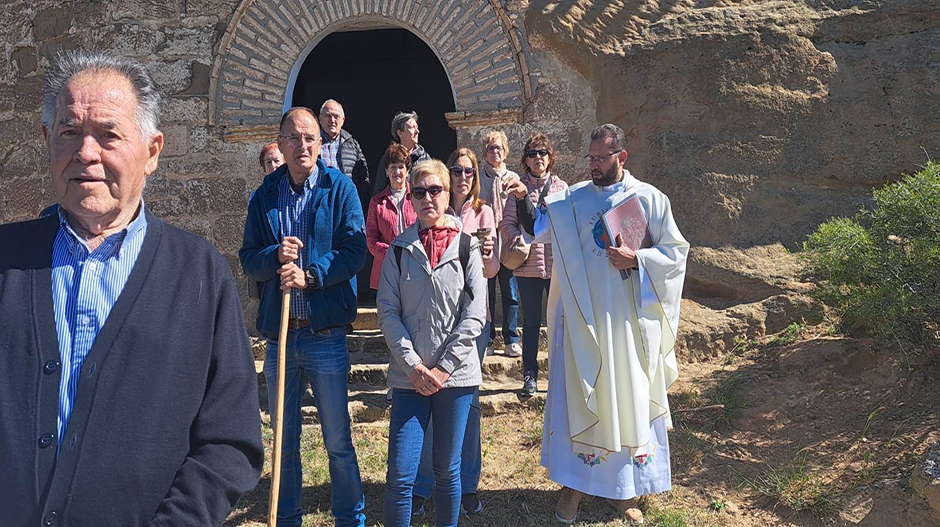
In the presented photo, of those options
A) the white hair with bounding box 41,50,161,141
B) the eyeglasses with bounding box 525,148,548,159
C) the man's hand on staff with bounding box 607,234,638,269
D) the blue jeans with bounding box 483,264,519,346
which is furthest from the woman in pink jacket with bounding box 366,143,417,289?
the white hair with bounding box 41,50,161,141

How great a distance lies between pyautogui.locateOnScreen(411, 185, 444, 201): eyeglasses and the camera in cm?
365

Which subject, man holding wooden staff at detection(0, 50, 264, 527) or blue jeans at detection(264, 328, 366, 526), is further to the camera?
blue jeans at detection(264, 328, 366, 526)

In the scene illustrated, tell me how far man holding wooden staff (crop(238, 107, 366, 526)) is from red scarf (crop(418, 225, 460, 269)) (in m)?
0.30

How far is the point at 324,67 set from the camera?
10516 millimetres

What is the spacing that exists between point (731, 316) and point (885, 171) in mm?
1761

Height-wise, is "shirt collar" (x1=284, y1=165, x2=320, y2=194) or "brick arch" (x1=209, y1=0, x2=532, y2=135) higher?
"brick arch" (x1=209, y1=0, x2=532, y2=135)

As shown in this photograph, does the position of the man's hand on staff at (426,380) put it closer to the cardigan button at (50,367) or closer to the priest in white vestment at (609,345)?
the priest in white vestment at (609,345)

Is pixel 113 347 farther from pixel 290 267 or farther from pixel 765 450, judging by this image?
pixel 765 450

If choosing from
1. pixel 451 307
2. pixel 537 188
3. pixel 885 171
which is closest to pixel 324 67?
pixel 537 188

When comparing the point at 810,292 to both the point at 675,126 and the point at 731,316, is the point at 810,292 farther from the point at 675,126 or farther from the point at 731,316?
the point at 675,126

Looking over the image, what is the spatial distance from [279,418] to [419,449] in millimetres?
684

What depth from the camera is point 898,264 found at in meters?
4.98

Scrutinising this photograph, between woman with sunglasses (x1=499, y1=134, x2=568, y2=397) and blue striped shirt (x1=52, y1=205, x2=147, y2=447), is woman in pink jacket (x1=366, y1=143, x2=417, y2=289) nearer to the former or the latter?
woman with sunglasses (x1=499, y1=134, x2=568, y2=397)

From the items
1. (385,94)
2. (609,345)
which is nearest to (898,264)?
(609,345)
